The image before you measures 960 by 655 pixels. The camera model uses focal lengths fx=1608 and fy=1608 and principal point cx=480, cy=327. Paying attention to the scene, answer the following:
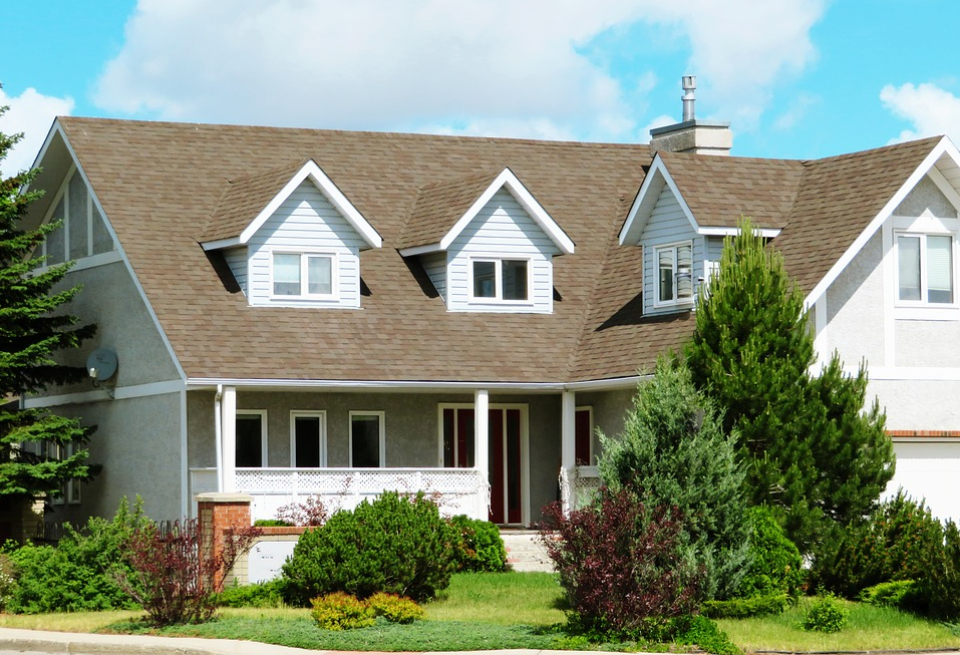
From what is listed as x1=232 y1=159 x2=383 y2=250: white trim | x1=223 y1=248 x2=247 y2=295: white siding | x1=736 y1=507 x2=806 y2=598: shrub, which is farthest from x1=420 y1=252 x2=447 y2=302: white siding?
x1=736 y1=507 x2=806 y2=598: shrub

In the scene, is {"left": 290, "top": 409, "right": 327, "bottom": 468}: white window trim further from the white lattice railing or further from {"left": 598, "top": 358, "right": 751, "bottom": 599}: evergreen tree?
{"left": 598, "top": 358, "right": 751, "bottom": 599}: evergreen tree

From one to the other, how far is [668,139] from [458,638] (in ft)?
63.5

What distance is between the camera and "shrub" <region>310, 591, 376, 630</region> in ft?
66.0

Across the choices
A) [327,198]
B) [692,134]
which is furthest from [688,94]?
[327,198]

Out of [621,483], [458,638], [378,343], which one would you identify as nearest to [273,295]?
[378,343]

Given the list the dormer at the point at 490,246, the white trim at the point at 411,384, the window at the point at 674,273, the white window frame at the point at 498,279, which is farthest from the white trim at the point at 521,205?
the white trim at the point at 411,384

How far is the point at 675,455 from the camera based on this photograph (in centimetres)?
2188

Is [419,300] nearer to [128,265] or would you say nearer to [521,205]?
[521,205]

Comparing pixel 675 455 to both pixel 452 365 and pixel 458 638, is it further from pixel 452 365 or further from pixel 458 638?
pixel 452 365

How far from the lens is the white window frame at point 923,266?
2753 cm

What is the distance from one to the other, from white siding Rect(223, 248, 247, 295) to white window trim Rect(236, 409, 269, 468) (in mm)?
2218

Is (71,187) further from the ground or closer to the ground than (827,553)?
further from the ground

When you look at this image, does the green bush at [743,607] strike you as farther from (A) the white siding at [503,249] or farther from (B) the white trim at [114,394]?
(A) the white siding at [503,249]

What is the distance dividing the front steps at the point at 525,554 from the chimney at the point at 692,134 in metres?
10.2
